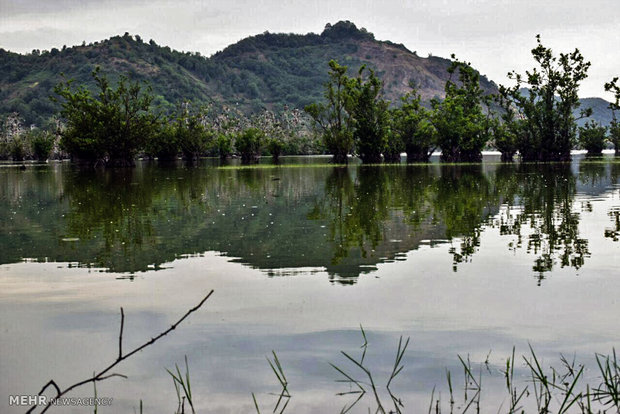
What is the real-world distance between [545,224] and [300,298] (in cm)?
1115

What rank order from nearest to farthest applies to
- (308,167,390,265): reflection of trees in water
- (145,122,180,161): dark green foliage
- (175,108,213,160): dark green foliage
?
(308,167,390,265): reflection of trees in water < (175,108,213,160): dark green foliage < (145,122,180,161): dark green foliage

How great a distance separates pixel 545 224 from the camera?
749 inches

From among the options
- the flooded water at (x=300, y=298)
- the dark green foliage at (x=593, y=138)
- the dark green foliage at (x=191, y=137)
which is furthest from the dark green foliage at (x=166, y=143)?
the flooded water at (x=300, y=298)

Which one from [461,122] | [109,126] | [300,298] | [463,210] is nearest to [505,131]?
[461,122]

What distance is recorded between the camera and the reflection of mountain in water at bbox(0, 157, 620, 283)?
47.1ft

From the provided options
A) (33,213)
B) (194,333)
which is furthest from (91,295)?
(33,213)

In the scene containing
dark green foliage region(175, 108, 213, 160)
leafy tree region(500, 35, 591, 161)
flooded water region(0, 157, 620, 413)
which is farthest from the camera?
dark green foliage region(175, 108, 213, 160)

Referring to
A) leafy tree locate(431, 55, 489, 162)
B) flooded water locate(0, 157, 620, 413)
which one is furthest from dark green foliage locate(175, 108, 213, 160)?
flooded water locate(0, 157, 620, 413)

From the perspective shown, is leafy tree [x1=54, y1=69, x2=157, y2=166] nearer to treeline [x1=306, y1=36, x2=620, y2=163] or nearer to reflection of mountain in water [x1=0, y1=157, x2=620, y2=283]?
treeline [x1=306, y1=36, x2=620, y2=163]

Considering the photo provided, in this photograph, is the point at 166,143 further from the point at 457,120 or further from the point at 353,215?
the point at 353,215

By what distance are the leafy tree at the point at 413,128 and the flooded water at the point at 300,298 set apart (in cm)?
5090

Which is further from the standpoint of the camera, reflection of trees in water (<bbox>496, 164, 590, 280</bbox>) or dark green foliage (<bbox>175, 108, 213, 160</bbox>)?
dark green foliage (<bbox>175, 108, 213, 160</bbox>)

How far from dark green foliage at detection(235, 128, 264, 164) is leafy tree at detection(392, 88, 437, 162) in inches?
990

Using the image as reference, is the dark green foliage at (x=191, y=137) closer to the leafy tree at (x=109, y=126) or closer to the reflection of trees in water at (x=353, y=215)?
the leafy tree at (x=109, y=126)
